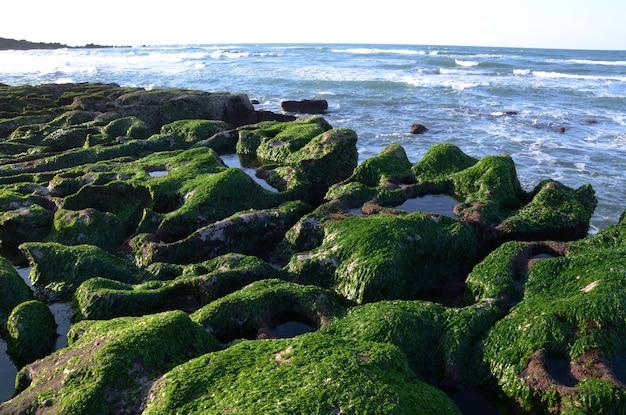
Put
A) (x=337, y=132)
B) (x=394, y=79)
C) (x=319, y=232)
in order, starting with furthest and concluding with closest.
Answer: (x=394, y=79) < (x=337, y=132) < (x=319, y=232)

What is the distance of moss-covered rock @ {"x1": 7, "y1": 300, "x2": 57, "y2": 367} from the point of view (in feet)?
19.0

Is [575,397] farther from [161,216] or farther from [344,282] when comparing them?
[161,216]

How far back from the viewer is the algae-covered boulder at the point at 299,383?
3982 mm

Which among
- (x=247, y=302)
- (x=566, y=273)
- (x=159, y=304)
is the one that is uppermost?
(x=566, y=273)

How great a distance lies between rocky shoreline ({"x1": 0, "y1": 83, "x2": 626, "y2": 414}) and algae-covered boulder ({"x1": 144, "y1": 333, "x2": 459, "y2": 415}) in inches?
0.8

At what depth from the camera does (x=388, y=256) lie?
6.97 m

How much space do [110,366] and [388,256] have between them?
417 cm

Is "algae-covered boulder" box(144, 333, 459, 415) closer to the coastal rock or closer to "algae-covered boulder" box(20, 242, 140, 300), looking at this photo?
"algae-covered boulder" box(20, 242, 140, 300)

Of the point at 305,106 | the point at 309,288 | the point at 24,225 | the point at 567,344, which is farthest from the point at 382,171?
the point at 305,106

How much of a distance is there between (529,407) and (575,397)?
476mm

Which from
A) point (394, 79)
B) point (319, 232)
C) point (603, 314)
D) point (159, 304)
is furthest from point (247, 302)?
point (394, 79)

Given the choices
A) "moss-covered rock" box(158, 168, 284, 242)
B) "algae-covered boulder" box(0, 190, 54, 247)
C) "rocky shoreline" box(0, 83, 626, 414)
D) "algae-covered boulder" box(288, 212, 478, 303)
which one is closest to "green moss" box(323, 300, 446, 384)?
"rocky shoreline" box(0, 83, 626, 414)

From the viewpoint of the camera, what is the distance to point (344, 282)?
7.06 m

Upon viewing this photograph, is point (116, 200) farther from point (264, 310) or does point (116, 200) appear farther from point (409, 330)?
point (409, 330)
